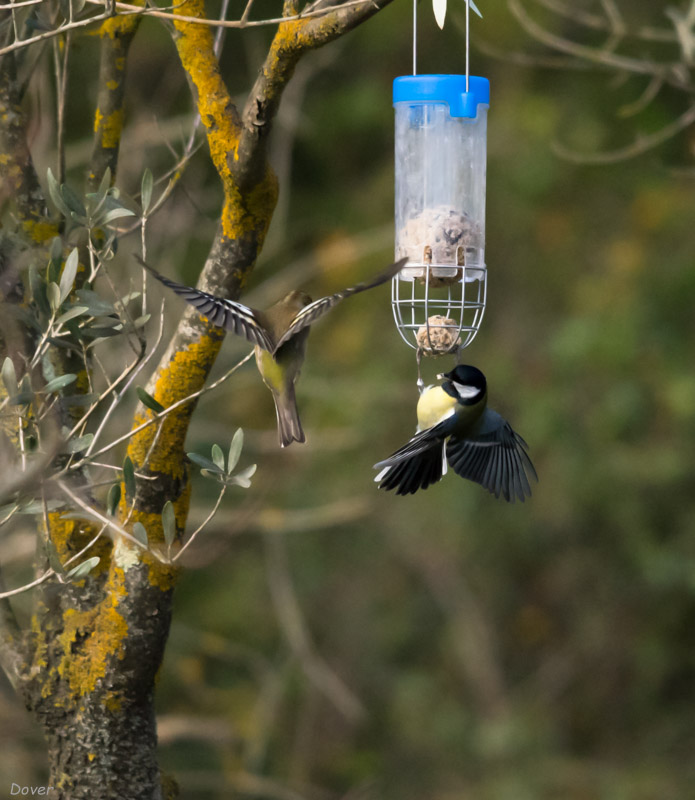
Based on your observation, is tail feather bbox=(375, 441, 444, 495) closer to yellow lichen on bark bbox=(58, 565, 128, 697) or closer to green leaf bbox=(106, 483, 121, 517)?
yellow lichen on bark bbox=(58, 565, 128, 697)

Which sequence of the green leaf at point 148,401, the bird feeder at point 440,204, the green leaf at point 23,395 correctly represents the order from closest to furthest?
the green leaf at point 23,395 → the green leaf at point 148,401 → the bird feeder at point 440,204

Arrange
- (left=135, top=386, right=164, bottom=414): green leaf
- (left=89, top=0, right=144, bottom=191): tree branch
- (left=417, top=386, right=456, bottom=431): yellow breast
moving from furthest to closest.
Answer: (left=417, top=386, right=456, bottom=431): yellow breast, (left=89, top=0, right=144, bottom=191): tree branch, (left=135, top=386, right=164, bottom=414): green leaf

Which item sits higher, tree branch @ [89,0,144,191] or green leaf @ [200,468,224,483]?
tree branch @ [89,0,144,191]

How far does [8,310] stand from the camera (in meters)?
2.20

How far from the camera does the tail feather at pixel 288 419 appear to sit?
117 inches

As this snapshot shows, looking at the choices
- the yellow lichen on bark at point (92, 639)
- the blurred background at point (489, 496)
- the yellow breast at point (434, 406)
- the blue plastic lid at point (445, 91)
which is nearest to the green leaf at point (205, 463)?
the yellow lichen on bark at point (92, 639)

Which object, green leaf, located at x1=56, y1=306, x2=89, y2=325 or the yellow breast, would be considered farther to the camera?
the yellow breast

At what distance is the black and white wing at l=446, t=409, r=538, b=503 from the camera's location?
321 cm

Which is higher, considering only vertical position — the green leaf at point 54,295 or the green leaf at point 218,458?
the green leaf at point 54,295

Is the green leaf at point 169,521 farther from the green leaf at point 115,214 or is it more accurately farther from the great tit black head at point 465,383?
the great tit black head at point 465,383

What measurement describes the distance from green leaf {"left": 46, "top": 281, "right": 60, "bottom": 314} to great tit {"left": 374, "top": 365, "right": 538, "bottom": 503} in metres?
0.96

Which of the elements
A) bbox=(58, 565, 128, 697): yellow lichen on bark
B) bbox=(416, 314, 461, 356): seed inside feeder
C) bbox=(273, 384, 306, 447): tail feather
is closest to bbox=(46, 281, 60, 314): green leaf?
bbox=(58, 565, 128, 697): yellow lichen on bark

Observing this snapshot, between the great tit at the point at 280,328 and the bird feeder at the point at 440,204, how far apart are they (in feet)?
0.99

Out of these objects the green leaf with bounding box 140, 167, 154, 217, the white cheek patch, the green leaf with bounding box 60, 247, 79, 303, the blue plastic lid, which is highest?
the blue plastic lid
